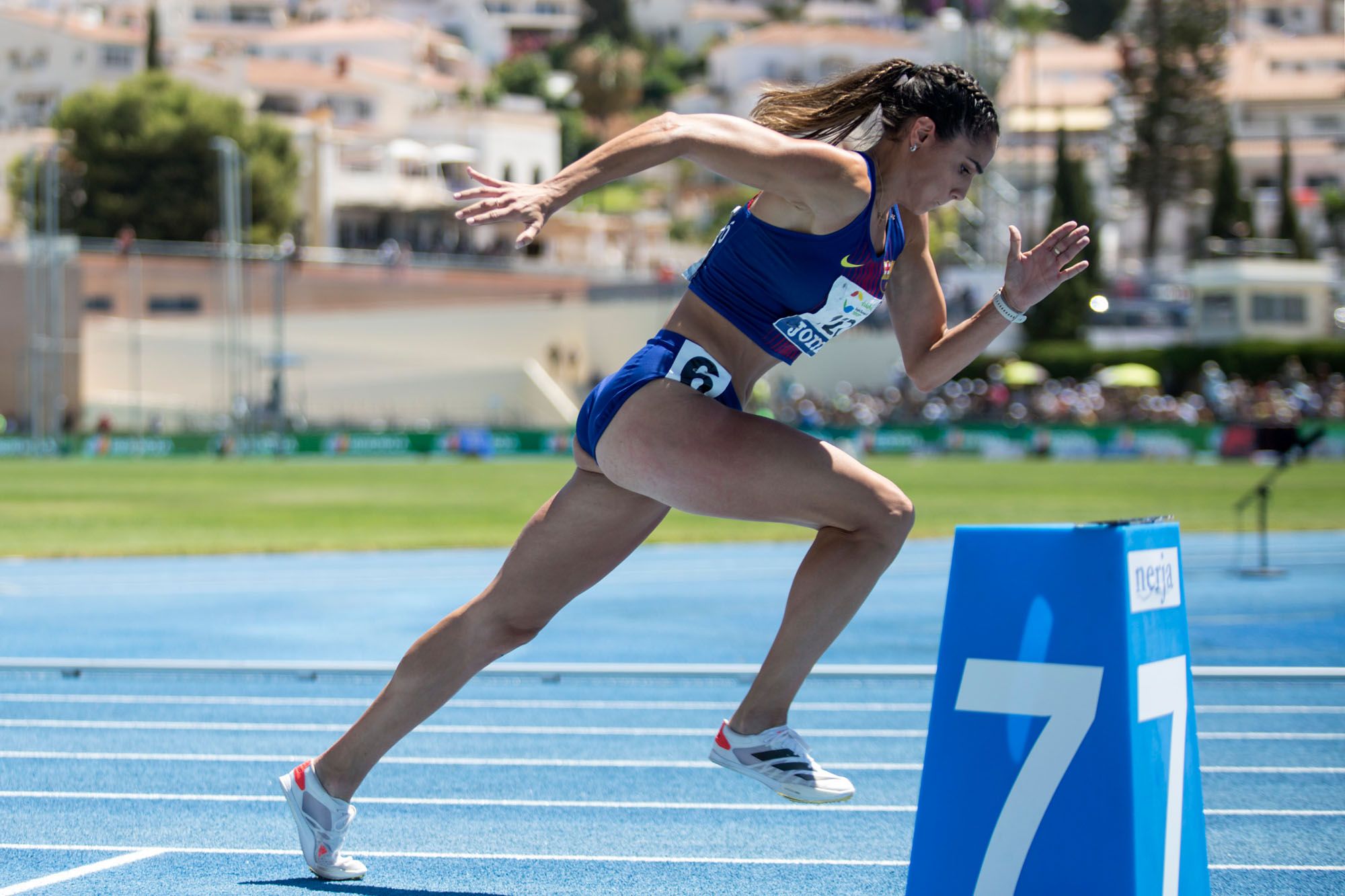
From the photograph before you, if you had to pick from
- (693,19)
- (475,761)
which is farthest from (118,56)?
(475,761)

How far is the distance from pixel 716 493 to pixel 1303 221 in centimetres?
8045

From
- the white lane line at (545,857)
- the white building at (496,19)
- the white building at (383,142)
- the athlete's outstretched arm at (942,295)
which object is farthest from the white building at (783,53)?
the white lane line at (545,857)

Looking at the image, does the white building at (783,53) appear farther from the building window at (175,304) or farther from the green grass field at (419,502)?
the green grass field at (419,502)

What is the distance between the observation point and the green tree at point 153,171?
6894cm

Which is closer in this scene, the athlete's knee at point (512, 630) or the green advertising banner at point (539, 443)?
the athlete's knee at point (512, 630)

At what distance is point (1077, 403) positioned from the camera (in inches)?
1838

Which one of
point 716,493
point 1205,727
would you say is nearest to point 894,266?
point 716,493

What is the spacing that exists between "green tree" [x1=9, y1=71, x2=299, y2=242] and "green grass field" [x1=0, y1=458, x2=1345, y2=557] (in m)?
31.5

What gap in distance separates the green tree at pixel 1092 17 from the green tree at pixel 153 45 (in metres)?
74.3

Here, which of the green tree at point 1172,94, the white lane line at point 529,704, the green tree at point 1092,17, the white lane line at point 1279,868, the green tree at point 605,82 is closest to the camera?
the white lane line at point 1279,868

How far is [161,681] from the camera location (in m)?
8.19

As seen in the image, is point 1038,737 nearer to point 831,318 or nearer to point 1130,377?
point 831,318

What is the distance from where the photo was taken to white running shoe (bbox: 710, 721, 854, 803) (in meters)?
3.82

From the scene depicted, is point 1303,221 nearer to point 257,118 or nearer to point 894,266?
point 257,118
